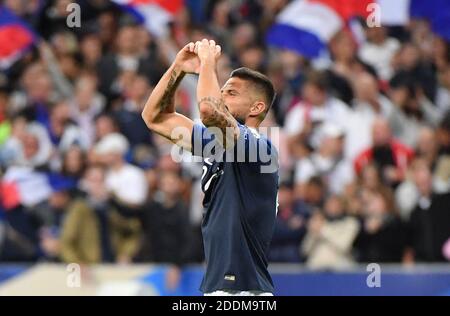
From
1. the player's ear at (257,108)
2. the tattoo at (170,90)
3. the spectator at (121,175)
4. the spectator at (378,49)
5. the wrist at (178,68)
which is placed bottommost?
the spectator at (121,175)

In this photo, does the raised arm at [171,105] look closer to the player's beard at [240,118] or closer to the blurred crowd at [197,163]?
the player's beard at [240,118]

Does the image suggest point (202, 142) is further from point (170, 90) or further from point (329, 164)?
point (329, 164)

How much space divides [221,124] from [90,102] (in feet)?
25.3

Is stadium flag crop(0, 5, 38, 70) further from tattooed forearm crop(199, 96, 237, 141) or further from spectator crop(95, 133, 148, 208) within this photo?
tattooed forearm crop(199, 96, 237, 141)

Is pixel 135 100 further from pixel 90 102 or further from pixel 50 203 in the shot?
pixel 50 203

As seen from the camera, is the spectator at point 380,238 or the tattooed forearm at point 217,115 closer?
the tattooed forearm at point 217,115

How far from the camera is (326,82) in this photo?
47.7 ft

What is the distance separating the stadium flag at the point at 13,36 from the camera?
48.3 ft

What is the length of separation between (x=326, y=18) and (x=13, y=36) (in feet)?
12.8

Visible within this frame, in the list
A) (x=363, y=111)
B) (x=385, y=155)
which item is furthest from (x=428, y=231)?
(x=363, y=111)

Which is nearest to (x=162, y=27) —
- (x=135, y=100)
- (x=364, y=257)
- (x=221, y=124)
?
(x=135, y=100)

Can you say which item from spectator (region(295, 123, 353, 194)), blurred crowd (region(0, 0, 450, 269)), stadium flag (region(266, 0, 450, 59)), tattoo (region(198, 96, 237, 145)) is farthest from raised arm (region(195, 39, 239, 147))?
stadium flag (region(266, 0, 450, 59))

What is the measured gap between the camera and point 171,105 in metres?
7.61

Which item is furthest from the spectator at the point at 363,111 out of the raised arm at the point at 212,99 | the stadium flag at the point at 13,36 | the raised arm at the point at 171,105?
the raised arm at the point at 212,99
